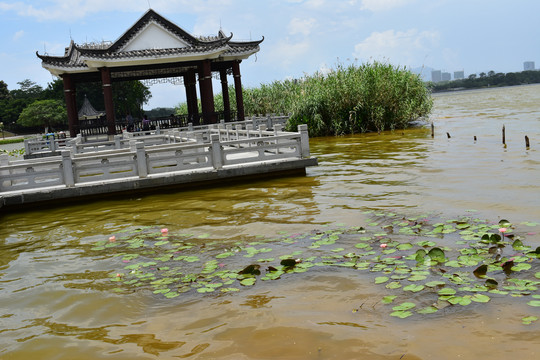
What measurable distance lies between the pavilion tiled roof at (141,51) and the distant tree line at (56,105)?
1019 inches

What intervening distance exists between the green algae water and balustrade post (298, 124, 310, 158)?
67.6 inches

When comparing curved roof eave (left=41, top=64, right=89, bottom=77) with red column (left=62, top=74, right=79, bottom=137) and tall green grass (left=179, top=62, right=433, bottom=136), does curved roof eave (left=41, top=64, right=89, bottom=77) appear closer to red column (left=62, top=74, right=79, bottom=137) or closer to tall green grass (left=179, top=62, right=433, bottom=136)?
red column (left=62, top=74, right=79, bottom=137)

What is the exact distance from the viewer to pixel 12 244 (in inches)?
331

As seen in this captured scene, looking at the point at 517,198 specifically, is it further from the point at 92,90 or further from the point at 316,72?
the point at 92,90

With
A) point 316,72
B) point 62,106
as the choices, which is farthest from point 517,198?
point 62,106

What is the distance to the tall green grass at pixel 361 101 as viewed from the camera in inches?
932

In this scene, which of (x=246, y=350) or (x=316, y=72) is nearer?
(x=246, y=350)

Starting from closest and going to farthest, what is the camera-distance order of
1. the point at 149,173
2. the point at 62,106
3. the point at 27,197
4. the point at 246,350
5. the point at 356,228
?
the point at 246,350 → the point at 356,228 → the point at 27,197 → the point at 149,173 → the point at 62,106

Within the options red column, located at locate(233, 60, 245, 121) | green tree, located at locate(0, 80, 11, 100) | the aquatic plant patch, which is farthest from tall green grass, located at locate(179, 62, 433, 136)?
green tree, located at locate(0, 80, 11, 100)

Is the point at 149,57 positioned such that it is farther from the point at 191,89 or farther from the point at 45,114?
the point at 45,114

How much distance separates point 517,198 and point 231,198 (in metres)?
5.14

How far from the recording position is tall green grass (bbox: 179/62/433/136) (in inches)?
932

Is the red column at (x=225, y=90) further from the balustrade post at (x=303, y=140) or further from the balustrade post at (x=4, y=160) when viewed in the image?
the balustrade post at (x=4, y=160)

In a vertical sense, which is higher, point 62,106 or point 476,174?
point 62,106
